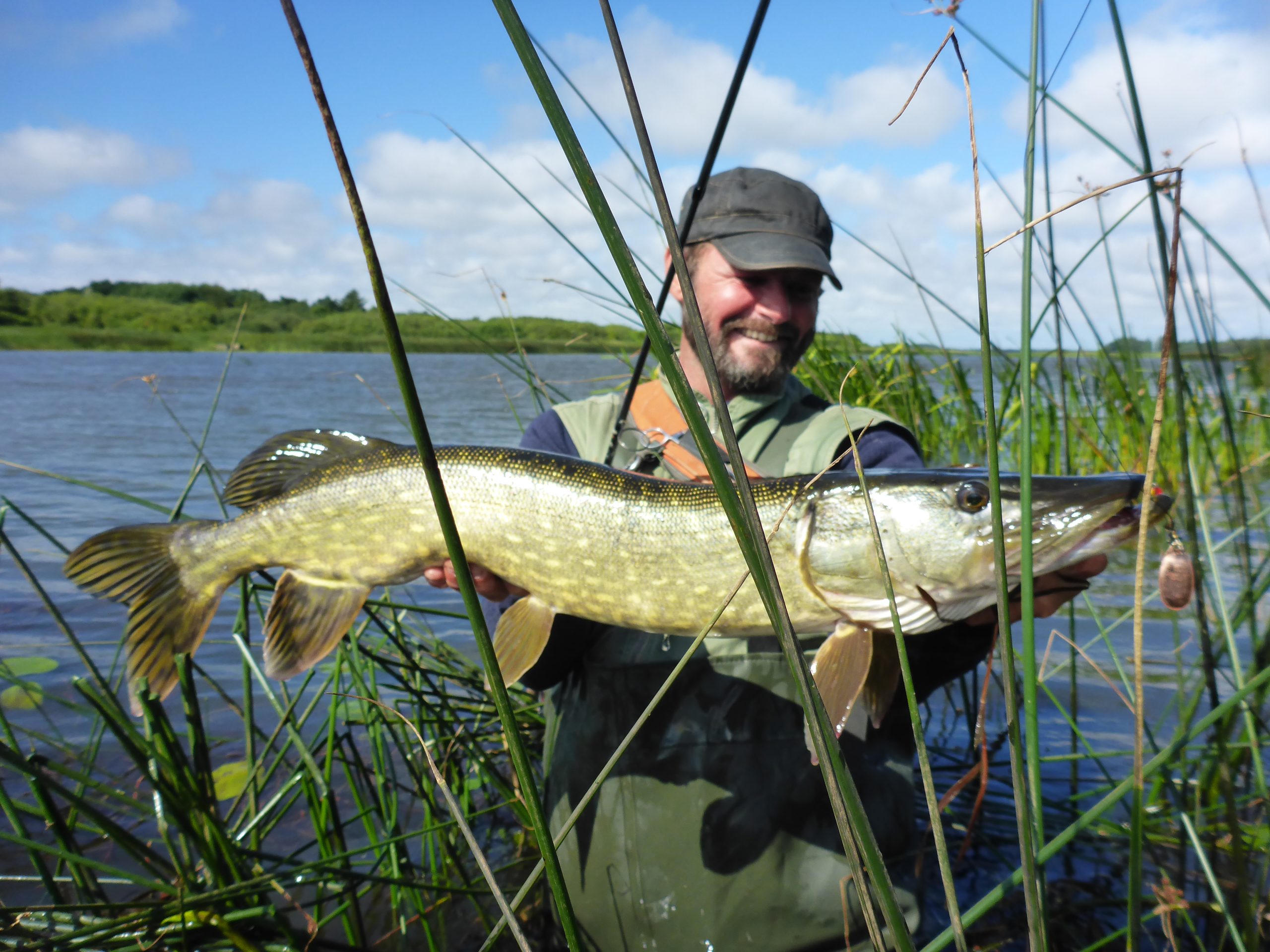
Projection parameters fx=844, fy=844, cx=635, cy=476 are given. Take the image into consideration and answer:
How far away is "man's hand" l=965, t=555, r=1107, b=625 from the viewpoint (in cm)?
172

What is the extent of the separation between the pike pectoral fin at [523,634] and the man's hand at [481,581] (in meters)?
0.07

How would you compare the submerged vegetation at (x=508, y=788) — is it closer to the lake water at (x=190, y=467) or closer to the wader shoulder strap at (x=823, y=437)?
the lake water at (x=190, y=467)


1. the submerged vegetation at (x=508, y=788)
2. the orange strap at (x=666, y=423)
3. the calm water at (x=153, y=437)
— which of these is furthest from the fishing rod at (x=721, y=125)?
the calm water at (x=153, y=437)

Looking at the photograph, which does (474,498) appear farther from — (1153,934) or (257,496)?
(1153,934)

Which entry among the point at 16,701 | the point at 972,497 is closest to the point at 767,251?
the point at 972,497

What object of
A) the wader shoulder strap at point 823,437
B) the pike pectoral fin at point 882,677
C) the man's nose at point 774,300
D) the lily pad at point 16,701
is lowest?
the lily pad at point 16,701

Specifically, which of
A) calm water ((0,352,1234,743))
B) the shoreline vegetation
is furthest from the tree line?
calm water ((0,352,1234,743))

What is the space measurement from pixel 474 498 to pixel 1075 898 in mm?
2134

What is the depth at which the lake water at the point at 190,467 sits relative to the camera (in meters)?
3.74

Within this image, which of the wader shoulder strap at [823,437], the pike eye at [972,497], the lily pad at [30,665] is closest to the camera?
the pike eye at [972,497]

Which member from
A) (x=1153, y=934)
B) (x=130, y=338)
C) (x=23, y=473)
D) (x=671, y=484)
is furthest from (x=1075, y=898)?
(x=130, y=338)

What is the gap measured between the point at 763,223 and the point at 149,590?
2070mm

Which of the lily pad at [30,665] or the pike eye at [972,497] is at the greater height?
the pike eye at [972,497]

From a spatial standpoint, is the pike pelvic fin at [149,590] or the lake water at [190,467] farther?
the lake water at [190,467]
